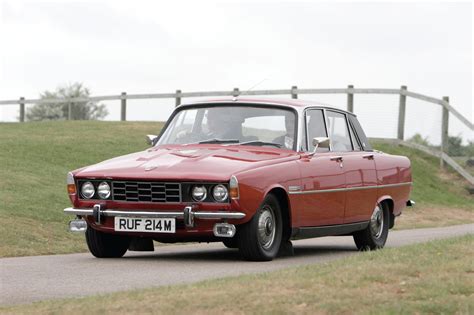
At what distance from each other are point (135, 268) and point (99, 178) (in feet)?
4.04

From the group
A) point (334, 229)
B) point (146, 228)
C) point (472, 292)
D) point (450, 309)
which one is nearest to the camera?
point (450, 309)

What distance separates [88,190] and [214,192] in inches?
57.6

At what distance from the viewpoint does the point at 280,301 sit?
27.0 feet

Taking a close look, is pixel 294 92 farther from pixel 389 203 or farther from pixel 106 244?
pixel 106 244

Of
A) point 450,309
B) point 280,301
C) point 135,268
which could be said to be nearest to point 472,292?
point 450,309

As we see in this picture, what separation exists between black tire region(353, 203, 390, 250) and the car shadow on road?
0.63 ft

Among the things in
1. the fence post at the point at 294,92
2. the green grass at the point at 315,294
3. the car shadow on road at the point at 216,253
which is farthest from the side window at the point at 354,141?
the fence post at the point at 294,92

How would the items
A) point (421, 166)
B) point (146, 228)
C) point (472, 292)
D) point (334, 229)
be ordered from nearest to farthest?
point (472, 292) → point (146, 228) → point (334, 229) → point (421, 166)

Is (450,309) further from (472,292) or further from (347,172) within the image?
(347,172)

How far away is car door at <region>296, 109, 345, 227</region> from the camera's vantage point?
13038 mm

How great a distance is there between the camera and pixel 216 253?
1406 cm

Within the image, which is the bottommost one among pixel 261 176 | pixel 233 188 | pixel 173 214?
pixel 173 214

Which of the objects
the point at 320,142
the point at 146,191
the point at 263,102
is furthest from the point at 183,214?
the point at 263,102

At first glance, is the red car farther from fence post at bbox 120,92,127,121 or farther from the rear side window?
fence post at bbox 120,92,127,121
